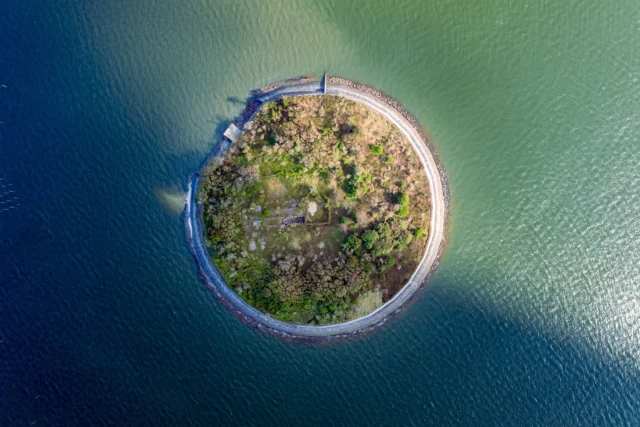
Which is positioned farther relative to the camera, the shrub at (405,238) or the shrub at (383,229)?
the shrub at (405,238)

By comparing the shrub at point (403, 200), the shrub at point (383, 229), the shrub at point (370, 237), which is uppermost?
the shrub at point (403, 200)

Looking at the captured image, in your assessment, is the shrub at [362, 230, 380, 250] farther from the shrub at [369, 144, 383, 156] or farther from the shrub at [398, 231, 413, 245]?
the shrub at [369, 144, 383, 156]

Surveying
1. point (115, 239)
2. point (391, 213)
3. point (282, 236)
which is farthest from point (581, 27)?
point (115, 239)

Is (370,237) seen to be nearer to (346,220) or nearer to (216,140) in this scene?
(346,220)

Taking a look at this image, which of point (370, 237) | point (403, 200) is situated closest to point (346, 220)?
point (370, 237)

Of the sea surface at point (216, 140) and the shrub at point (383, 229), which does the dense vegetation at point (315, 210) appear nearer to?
the shrub at point (383, 229)

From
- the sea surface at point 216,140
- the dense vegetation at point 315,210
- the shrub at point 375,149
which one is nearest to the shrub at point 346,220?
the dense vegetation at point 315,210
